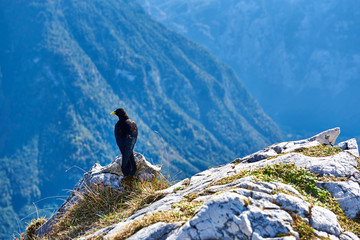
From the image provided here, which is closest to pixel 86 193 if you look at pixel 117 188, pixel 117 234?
pixel 117 188

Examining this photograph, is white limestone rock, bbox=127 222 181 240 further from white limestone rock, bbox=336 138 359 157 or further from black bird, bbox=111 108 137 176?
white limestone rock, bbox=336 138 359 157

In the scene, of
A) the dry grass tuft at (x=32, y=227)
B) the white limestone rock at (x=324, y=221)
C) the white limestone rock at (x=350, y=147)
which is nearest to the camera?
the white limestone rock at (x=324, y=221)

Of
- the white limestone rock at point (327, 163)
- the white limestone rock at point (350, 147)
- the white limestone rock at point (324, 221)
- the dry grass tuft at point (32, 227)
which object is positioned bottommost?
the dry grass tuft at point (32, 227)

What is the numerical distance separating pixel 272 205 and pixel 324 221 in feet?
3.85

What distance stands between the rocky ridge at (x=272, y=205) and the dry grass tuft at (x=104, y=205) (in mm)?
666

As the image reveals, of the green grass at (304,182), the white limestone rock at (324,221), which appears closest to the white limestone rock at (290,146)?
the green grass at (304,182)

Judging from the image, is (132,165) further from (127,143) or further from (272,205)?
(272,205)

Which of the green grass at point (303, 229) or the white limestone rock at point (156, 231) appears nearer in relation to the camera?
the green grass at point (303, 229)

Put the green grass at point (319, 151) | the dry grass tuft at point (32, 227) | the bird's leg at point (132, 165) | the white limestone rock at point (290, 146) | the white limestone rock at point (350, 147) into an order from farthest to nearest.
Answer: the bird's leg at point (132, 165), the dry grass tuft at point (32, 227), the white limestone rock at point (290, 146), the white limestone rock at point (350, 147), the green grass at point (319, 151)

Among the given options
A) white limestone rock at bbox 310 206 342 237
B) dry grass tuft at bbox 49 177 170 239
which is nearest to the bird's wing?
dry grass tuft at bbox 49 177 170 239

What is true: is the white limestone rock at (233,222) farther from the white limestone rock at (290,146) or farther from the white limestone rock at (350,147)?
the white limestone rock at (350,147)

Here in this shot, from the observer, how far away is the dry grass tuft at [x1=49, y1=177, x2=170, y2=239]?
9531mm

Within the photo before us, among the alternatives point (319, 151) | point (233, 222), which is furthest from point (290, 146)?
point (233, 222)

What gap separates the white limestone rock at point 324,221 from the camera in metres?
6.55
